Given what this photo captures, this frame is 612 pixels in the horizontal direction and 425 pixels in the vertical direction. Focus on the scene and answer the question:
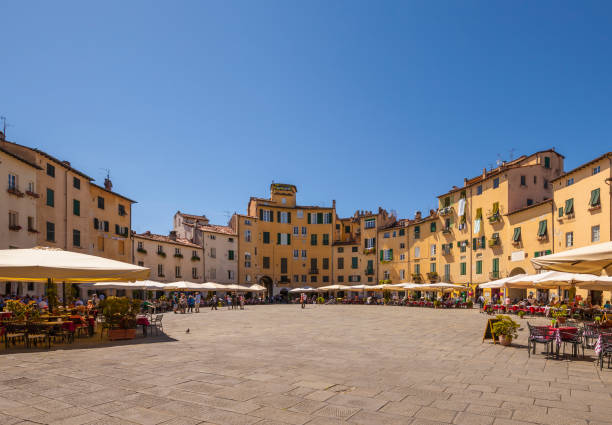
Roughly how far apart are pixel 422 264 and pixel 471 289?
10.3 meters

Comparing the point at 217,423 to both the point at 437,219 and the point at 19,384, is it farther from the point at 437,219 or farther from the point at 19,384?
the point at 437,219

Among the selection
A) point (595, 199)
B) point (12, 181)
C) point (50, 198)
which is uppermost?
point (12, 181)

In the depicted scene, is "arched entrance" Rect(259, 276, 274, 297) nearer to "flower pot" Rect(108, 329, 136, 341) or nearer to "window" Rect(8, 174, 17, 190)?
"window" Rect(8, 174, 17, 190)

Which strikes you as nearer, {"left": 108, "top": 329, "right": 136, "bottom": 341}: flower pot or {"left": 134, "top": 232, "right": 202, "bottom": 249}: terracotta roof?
{"left": 108, "top": 329, "right": 136, "bottom": 341}: flower pot

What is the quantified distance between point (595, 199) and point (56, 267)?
97.7 ft

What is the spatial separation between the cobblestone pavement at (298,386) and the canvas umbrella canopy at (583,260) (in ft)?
6.74

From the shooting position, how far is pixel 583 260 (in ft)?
26.7

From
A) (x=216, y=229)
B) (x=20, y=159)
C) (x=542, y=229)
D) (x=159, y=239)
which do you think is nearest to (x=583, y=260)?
(x=542, y=229)

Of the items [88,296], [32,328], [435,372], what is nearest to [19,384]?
[32,328]

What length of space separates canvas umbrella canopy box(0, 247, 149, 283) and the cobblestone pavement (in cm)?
188

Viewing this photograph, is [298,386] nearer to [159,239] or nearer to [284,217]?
[159,239]

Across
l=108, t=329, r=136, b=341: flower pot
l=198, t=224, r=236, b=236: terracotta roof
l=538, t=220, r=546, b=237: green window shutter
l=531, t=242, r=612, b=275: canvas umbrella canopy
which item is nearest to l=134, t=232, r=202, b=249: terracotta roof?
l=198, t=224, r=236, b=236: terracotta roof

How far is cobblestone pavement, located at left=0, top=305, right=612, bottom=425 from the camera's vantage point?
5672mm

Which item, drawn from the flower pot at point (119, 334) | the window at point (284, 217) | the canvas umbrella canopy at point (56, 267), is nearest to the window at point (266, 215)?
the window at point (284, 217)
